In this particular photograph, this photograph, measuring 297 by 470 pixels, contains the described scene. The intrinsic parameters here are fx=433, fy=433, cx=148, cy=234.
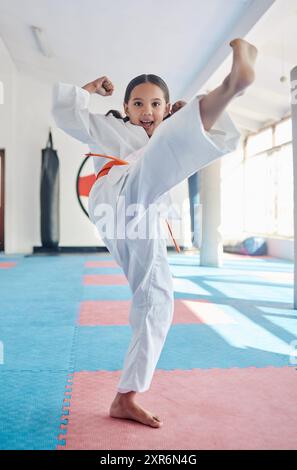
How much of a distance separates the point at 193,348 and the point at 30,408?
1156 mm

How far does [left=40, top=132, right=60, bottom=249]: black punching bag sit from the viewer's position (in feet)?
28.7

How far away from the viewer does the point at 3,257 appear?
8.06m

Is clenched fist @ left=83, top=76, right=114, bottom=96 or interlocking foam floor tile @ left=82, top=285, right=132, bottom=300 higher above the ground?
clenched fist @ left=83, top=76, right=114, bottom=96

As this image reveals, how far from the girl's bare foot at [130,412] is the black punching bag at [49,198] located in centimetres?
745

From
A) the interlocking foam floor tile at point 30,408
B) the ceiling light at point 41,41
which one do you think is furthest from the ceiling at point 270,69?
the interlocking foam floor tile at point 30,408

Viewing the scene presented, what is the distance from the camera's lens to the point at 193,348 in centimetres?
261

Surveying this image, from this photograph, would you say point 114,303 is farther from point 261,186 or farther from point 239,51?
point 261,186

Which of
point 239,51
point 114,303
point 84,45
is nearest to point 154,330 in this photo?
point 239,51

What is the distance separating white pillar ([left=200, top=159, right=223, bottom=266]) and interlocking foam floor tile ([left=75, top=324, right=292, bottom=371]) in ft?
12.9

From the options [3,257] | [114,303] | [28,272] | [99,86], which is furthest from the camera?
[3,257]

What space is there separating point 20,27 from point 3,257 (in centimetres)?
396

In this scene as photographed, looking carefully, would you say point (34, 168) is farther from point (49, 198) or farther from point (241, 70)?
point (241, 70)

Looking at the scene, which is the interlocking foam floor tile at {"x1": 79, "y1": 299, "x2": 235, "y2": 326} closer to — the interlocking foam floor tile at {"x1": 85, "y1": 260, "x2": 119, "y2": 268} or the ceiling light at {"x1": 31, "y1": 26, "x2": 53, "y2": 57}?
the interlocking foam floor tile at {"x1": 85, "y1": 260, "x2": 119, "y2": 268}

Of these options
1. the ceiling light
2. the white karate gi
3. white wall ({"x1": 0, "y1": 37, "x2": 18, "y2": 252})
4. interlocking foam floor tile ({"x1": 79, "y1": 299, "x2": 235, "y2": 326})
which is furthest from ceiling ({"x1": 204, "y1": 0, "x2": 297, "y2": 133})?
white wall ({"x1": 0, "y1": 37, "x2": 18, "y2": 252})
